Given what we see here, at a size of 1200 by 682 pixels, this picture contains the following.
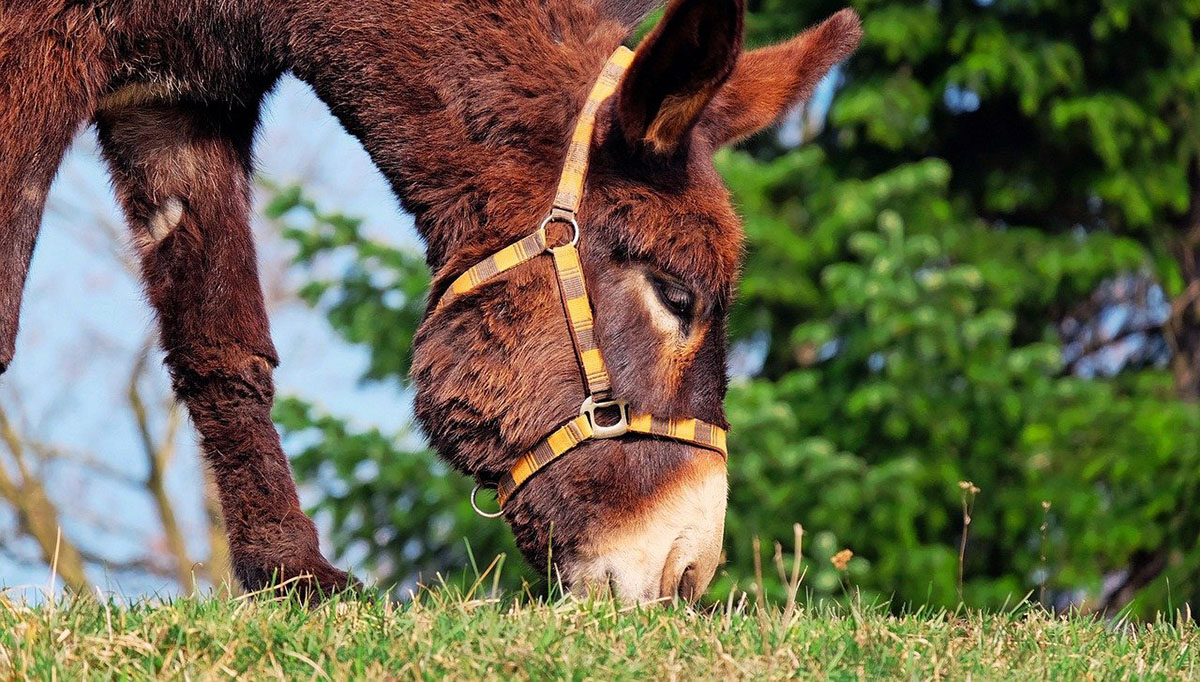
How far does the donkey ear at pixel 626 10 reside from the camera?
395 cm

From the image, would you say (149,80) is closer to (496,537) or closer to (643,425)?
(643,425)

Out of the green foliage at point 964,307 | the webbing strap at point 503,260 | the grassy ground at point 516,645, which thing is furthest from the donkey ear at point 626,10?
the green foliage at point 964,307

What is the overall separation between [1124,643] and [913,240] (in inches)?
179

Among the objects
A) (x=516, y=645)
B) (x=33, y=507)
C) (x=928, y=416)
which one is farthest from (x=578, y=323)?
(x=33, y=507)

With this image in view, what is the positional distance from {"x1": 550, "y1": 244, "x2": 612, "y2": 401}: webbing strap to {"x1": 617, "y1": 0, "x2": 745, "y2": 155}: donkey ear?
348mm

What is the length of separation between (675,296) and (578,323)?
0.88ft

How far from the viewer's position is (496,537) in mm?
8031

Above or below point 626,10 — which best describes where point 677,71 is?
below

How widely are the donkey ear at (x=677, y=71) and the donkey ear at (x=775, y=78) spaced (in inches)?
17.8

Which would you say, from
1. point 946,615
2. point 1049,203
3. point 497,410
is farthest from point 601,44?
point 1049,203

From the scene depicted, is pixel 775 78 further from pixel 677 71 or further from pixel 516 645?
pixel 516 645

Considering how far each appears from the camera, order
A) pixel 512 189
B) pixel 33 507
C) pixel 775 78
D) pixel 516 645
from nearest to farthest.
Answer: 1. pixel 516 645
2. pixel 512 189
3. pixel 775 78
4. pixel 33 507

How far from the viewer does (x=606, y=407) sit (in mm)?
3402

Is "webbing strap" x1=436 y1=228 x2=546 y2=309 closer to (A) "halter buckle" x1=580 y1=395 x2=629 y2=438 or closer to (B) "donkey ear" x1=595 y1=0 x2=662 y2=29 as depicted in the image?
(A) "halter buckle" x1=580 y1=395 x2=629 y2=438
